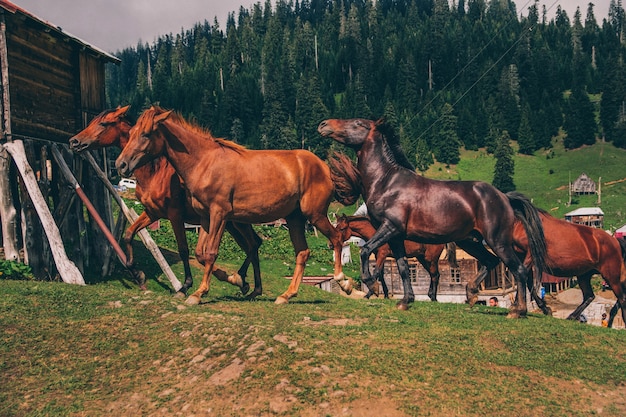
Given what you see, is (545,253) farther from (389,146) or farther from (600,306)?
(600,306)

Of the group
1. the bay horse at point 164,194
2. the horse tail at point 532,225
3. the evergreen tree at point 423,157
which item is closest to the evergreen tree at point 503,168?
the evergreen tree at point 423,157

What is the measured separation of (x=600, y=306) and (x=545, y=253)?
25.9 m

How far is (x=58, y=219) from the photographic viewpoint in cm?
2186

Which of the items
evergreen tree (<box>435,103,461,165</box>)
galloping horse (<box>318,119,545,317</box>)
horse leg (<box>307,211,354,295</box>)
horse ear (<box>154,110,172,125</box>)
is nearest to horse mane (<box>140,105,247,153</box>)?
horse ear (<box>154,110,172,125</box>)

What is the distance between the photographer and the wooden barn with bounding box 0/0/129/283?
19.8 meters

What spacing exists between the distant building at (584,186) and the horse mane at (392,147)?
308 ft

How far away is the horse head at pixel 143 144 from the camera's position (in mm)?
14789

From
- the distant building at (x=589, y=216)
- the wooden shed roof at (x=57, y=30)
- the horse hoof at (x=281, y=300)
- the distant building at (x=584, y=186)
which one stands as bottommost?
the distant building at (x=589, y=216)

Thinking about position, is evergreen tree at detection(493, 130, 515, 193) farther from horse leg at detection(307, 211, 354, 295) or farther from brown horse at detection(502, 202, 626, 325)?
horse leg at detection(307, 211, 354, 295)

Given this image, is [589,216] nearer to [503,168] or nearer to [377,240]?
[503,168]

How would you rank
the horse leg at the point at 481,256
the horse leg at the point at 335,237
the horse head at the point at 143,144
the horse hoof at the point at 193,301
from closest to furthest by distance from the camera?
the horse hoof at the point at 193,301 < the horse head at the point at 143,144 < the horse leg at the point at 335,237 < the horse leg at the point at 481,256

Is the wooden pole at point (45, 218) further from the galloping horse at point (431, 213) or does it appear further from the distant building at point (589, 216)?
the distant building at point (589, 216)

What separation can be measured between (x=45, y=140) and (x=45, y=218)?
11.4ft

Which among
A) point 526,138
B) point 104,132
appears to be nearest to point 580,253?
point 104,132
